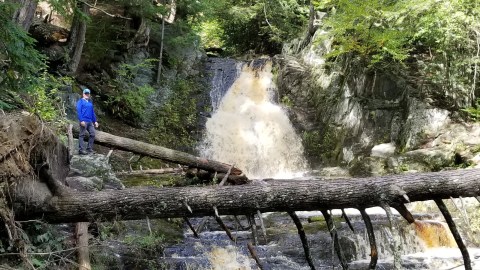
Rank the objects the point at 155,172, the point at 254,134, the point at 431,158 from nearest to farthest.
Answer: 1. the point at 155,172
2. the point at 431,158
3. the point at 254,134

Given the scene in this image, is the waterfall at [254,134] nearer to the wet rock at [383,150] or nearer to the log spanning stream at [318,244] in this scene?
the log spanning stream at [318,244]

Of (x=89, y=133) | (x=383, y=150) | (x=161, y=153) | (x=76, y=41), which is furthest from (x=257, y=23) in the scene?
(x=89, y=133)

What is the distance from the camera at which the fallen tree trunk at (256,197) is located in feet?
12.4

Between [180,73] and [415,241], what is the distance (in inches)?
550

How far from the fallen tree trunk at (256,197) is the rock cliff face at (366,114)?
29.5 feet

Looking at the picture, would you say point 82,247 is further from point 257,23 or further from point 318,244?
point 257,23

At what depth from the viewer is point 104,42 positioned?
673 inches

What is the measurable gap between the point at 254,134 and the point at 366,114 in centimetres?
485

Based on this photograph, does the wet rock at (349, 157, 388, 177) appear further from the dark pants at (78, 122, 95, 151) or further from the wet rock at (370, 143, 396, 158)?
the dark pants at (78, 122, 95, 151)

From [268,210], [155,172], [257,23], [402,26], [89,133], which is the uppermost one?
[257,23]

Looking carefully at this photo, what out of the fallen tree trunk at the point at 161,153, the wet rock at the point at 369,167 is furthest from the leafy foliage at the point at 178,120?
the wet rock at the point at 369,167

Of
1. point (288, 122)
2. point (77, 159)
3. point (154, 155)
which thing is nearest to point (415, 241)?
point (154, 155)

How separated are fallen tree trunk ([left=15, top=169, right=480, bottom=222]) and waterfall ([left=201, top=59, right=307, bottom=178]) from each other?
11.9 metres

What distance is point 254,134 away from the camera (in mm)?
17703
